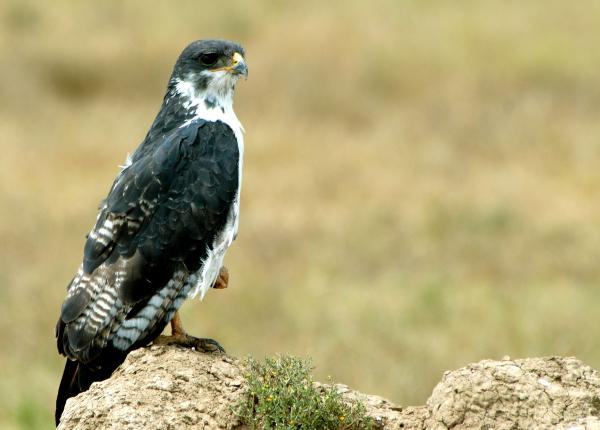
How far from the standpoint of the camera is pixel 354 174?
17766mm

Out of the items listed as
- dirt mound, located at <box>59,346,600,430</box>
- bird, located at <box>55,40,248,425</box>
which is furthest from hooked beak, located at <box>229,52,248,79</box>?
dirt mound, located at <box>59,346,600,430</box>

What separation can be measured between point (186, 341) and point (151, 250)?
518 mm

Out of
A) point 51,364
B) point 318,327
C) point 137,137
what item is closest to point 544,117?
point 137,137

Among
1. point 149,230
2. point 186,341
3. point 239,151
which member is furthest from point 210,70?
point 186,341

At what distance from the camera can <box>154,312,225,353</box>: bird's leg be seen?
20.4 ft

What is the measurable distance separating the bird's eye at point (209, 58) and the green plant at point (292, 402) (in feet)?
6.95

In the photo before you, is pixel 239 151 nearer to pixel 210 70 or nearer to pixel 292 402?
pixel 210 70

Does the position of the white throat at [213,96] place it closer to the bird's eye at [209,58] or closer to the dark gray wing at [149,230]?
the bird's eye at [209,58]

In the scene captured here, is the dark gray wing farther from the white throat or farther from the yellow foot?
the white throat

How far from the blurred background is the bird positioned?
4030mm

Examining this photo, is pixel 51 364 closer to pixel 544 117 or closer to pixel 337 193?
pixel 337 193

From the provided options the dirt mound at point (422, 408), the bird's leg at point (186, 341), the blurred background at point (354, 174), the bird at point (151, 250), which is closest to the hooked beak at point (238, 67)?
the bird at point (151, 250)

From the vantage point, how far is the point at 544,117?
19.7 meters

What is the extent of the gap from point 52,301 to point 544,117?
31.8 ft
